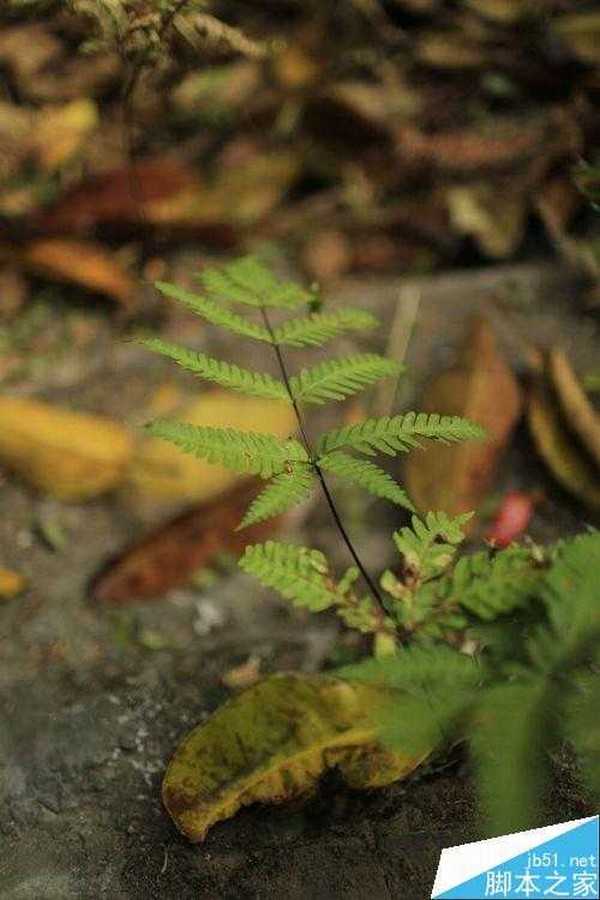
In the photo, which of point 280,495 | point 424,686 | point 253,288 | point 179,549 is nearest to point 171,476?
point 179,549

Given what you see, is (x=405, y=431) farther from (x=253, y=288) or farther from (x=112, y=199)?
(x=112, y=199)

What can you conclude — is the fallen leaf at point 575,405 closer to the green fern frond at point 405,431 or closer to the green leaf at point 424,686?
the green fern frond at point 405,431

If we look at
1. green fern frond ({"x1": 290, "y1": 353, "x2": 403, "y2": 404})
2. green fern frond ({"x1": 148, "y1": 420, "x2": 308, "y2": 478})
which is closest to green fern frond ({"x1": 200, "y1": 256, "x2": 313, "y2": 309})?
green fern frond ({"x1": 290, "y1": 353, "x2": 403, "y2": 404})

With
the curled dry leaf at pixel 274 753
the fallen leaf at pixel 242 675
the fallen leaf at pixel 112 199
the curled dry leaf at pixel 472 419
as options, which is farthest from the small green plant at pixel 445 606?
the fallen leaf at pixel 112 199

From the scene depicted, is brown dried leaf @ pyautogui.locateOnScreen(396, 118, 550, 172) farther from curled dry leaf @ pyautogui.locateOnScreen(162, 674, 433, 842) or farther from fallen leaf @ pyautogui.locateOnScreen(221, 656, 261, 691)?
curled dry leaf @ pyautogui.locateOnScreen(162, 674, 433, 842)

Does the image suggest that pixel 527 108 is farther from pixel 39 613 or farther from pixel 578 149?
pixel 39 613

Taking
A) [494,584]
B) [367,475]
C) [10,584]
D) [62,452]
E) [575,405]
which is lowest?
[10,584]

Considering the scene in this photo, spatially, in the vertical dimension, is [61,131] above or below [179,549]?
above
